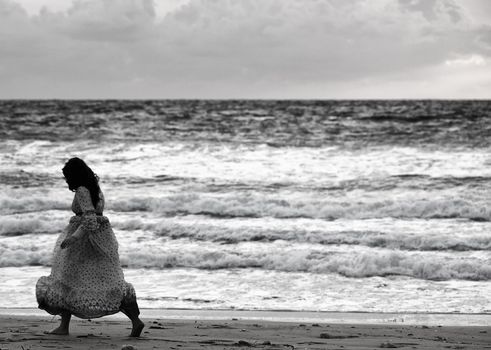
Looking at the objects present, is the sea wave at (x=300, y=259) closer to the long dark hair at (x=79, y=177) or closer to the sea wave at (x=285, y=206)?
the sea wave at (x=285, y=206)

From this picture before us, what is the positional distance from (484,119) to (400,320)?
33.5 meters

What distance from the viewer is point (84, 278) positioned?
584 cm

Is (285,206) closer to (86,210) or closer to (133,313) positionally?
(133,313)

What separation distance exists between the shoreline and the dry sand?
33 centimetres

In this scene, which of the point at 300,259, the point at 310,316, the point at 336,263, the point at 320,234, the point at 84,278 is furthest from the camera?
the point at 320,234

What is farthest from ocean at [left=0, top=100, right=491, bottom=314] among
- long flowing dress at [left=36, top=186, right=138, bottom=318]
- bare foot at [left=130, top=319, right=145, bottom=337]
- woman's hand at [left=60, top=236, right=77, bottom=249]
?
woman's hand at [left=60, top=236, right=77, bottom=249]

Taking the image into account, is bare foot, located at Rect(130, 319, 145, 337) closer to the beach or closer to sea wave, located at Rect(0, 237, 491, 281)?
the beach

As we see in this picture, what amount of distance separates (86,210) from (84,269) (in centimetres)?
51

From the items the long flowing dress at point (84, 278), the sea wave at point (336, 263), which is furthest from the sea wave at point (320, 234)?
the long flowing dress at point (84, 278)

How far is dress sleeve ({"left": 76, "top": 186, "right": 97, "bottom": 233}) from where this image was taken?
5.73 m

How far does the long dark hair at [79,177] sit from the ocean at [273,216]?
→ 9.84 ft

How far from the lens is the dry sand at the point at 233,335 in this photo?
5.67 metres

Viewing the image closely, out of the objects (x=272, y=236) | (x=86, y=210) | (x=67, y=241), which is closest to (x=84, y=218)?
(x=86, y=210)

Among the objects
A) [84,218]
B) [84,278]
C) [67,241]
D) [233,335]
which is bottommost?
[233,335]
